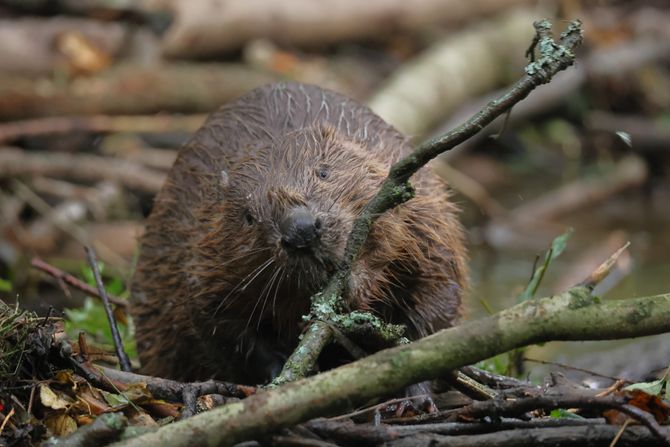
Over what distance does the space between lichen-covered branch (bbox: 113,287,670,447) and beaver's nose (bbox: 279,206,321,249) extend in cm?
67

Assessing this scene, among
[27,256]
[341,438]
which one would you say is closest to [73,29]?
[27,256]

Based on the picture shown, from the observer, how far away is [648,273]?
816 cm

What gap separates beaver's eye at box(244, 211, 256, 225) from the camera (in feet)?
11.9

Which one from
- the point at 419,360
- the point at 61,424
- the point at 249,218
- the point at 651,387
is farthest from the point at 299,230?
the point at 651,387

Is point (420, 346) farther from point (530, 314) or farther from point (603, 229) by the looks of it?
point (603, 229)

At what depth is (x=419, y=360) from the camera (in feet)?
8.75

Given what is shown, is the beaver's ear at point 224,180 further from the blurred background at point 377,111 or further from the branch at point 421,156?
the blurred background at point 377,111

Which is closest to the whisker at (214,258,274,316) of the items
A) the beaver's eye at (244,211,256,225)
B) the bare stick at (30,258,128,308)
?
the beaver's eye at (244,211,256,225)

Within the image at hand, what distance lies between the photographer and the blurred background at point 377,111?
24.8 ft

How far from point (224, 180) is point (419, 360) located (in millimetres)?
1481

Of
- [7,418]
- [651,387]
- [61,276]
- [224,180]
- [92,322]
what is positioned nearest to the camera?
[7,418]

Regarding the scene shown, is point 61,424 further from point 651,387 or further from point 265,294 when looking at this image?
point 651,387

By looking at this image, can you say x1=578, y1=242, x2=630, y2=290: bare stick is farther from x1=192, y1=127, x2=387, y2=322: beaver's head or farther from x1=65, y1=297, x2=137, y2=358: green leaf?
x1=65, y1=297, x2=137, y2=358: green leaf

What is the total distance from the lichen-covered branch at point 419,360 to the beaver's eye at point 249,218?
1060 millimetres
